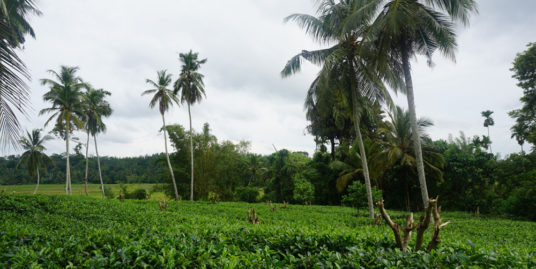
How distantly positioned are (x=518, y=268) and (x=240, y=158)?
27.9 m

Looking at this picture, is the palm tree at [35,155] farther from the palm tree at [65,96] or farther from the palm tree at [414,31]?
the palm tree at [414,31]

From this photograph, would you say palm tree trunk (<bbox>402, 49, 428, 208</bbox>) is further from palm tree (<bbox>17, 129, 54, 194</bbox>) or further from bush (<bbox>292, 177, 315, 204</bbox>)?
palm tree (<bbox>17, 129, 54, 194</bbox>)

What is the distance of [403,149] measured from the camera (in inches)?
683

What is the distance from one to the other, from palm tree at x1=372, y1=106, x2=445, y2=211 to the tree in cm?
432

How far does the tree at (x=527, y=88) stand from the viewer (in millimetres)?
14117

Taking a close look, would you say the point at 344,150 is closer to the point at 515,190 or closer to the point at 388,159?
the point at 388,159

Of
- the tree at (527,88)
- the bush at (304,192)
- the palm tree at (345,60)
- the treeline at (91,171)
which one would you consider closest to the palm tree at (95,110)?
the treeline at (91,171)

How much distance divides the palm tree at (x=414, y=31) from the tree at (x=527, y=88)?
8.19 metres

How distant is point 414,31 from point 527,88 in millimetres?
9953

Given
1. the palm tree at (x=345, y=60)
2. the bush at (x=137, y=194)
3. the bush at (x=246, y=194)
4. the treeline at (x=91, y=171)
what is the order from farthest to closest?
1. the treeline at (x=91, y=171)
2. the bush at (x=137, y=194)
3. the bush at (x=246, y=194)
4. the palm tree at (x=345, y=60)

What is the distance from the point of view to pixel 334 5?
11023 millimetres

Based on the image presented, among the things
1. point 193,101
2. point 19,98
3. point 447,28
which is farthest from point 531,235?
→ point 193,101

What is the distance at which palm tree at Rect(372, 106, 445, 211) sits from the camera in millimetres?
16422

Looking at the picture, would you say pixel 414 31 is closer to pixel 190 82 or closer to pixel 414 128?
pixel 414 128
